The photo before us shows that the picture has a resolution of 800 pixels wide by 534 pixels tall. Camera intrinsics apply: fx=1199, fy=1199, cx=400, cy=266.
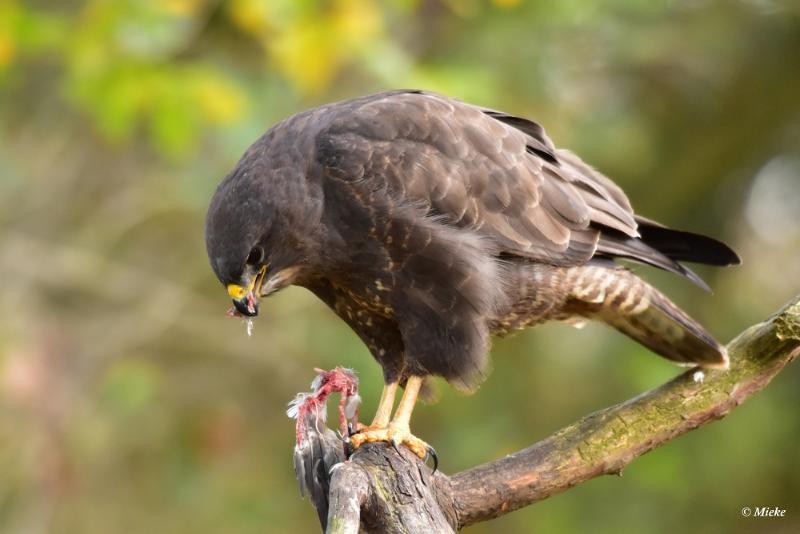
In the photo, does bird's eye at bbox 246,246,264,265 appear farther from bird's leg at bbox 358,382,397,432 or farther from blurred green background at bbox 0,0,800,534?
blurred green background at bbox 0,0,800,534

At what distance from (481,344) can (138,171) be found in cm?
438

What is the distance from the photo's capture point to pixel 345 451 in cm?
384

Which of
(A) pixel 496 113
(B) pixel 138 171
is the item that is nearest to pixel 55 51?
(B) pixel 138 171

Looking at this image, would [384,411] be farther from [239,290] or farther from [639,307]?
[639,307]

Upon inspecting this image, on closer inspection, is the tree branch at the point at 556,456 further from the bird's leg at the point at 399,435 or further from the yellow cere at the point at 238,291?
the yellow cere at the point at 238,291

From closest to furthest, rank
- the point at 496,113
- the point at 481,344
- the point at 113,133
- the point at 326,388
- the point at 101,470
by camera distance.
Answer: the point at 326,388
the point at 481,344
the point at 496,113
the point at 113,133
the point at 101,470

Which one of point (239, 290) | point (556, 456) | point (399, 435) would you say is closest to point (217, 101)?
point (239, 290)

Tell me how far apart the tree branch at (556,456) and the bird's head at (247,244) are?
0.54 meters

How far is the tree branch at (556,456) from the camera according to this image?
3.53 meters

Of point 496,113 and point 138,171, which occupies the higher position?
point 138,171

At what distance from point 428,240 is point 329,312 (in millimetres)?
3521

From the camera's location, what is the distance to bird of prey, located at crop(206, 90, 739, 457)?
3.93m

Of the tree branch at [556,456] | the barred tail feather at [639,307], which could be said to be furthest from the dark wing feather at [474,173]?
the tree branch at [556,456]

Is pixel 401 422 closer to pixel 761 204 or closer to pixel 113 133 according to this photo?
pixel 113 133
